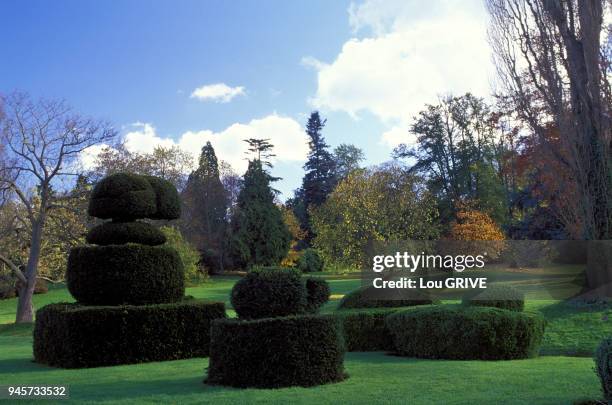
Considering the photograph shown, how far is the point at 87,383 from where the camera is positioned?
8.54 m

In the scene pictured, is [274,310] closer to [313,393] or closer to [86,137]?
[313,393]

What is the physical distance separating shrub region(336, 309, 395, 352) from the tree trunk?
15.5 m

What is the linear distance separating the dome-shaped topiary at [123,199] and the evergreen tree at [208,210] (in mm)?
37013

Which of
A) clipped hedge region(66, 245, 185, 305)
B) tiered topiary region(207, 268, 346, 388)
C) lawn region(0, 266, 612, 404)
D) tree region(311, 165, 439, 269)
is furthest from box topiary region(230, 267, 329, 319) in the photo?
tree region(311, 165, 439, 269)

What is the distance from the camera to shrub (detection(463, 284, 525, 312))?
12.9m

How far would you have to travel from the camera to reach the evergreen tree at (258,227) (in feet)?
163

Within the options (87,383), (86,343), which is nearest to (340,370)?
(87,383)

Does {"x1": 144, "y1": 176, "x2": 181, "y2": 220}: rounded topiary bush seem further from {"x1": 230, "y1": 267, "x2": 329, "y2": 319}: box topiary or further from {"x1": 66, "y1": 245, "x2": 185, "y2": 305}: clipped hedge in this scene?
{"x1": 230, "y1": 267, "x2": 329, "y2": 319}: box topiary

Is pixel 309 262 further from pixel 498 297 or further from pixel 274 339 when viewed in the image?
pixel 274 339

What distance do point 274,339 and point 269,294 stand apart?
0.68 m

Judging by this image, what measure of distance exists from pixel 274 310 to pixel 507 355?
17.9 ft

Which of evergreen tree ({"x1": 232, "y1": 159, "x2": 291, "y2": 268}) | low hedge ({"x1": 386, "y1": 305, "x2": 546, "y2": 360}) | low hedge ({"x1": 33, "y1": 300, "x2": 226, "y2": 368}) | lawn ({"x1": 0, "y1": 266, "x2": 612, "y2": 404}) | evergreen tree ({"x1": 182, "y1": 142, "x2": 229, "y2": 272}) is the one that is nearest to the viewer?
lawn ({"x1": 0, "y1": 266, "x2": 612, "y2": 404})

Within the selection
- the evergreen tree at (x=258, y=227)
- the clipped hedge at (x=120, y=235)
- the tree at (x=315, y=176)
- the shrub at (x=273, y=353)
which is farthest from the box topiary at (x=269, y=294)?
the tree at (x=315, y=176)

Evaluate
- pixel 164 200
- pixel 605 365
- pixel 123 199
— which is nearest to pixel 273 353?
pixel 605 365
